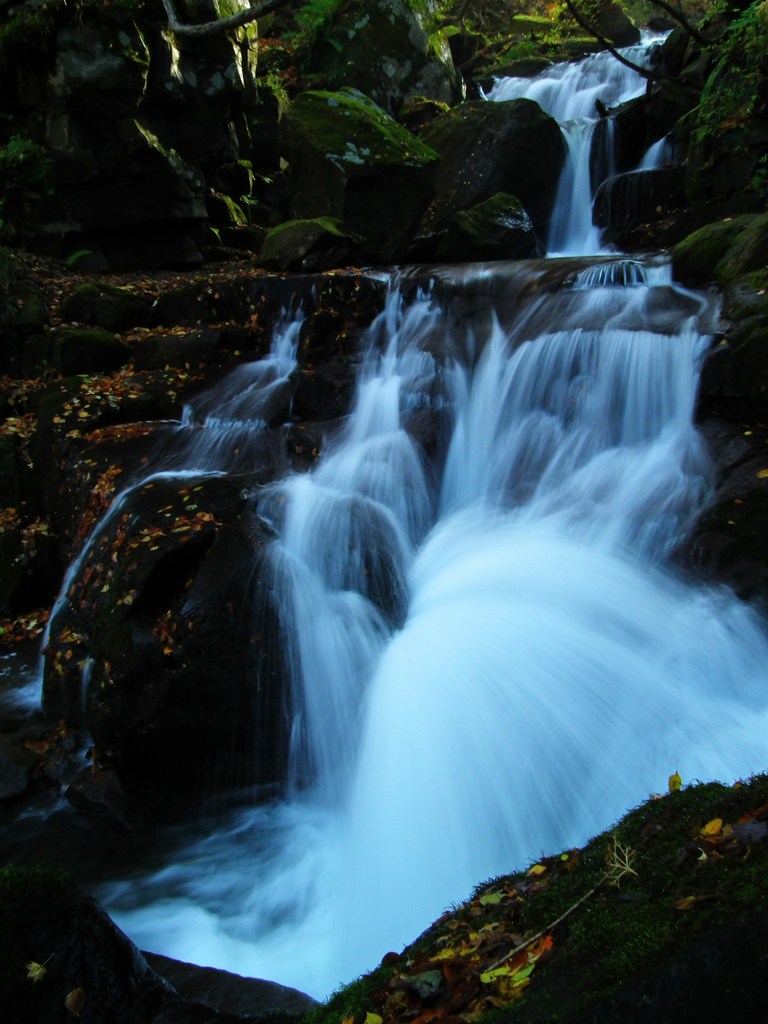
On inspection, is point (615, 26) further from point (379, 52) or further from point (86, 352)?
point (86, 352)

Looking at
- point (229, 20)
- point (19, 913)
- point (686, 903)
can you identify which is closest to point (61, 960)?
point (19, 913)

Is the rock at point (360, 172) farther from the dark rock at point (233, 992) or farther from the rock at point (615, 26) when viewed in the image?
the rock at point (615, 26)

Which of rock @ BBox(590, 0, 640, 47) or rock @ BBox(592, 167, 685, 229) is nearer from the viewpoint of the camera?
rock @ BBox(592, 167, 685, 229)

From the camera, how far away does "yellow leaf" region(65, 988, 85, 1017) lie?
251cm

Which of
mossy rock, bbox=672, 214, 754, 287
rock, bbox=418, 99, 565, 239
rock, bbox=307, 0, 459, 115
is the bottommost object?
mossy rock, bbox=672, 214, 754, 287

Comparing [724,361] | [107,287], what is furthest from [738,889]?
[107,287]

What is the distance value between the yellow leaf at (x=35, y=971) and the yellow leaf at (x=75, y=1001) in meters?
0.12

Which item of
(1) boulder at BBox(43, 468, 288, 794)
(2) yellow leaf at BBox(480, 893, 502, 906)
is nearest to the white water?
(1) boulder at BBox(43, 468, 288, 794)

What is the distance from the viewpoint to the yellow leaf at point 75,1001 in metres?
2.51

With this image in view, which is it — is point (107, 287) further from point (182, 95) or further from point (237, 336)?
point (182, 95)

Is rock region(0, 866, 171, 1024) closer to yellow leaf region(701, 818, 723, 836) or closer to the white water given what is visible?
the white water

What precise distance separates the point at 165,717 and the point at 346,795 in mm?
1328

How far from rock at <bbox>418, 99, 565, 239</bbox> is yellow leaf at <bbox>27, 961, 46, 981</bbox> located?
11.1 metres

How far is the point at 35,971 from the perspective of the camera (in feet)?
8.11
